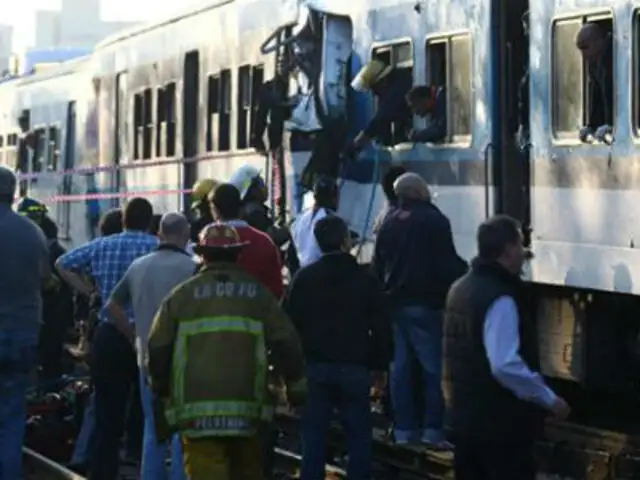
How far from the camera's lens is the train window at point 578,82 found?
14.4m

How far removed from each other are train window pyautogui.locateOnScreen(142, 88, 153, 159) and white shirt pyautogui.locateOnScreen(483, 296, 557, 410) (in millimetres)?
16343

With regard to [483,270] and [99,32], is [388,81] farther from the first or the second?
[99,32]

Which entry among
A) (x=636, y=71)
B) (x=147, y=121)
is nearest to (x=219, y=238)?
(x=636, y=71)

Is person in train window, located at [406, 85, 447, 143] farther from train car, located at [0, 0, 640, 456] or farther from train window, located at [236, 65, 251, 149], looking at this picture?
train window, located at [236, 65, 251, 149]

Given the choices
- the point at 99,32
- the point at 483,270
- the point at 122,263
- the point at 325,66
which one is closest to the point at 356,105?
the point at 325,66

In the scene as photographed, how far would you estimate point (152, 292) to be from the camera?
12.0 m

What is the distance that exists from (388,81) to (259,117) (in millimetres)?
2733

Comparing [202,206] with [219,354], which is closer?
[219,354]

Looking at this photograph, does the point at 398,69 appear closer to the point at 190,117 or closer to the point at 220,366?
the point at 190,117

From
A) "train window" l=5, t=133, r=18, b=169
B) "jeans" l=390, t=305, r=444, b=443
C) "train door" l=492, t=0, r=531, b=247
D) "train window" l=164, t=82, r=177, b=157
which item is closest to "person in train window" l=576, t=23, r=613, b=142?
"train door" l=492, t=0, r=531, b=247

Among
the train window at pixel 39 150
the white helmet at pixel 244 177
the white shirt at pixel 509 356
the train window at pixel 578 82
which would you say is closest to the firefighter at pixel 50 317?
the white helmet at pixel 244 177

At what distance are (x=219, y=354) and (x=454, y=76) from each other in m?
6.73

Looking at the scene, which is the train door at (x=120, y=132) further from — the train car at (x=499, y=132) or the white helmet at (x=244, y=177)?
the white helmet at (x=244, y=177)

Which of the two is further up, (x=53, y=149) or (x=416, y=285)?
(x=53, y=149)
